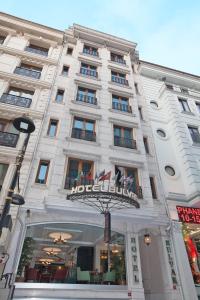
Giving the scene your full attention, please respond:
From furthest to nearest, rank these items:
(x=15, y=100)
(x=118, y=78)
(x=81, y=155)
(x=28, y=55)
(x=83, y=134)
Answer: (x=118, y=78), (x=28, y=55), (x=15, y=100), (x=83, y=134), (x=81, y=155)

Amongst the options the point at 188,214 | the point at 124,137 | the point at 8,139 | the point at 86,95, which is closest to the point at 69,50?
the point at 86,95

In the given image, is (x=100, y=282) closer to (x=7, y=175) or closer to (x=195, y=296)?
(x=195, y=296)

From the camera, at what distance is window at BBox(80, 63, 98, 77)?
16.5 meters

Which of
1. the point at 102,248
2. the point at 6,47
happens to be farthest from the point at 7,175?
the point at 6,47

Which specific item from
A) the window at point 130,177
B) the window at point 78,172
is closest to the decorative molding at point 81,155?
the window at point 78,172

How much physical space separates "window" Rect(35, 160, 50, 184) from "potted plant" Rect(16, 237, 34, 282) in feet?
8.84

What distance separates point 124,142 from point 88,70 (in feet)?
23.6

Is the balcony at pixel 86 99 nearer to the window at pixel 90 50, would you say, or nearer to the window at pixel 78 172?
the window at pixel 78 172

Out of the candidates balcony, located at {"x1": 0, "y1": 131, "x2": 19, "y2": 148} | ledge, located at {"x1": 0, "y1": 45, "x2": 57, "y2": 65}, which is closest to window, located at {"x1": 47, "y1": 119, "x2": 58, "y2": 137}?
balcony, located at {"x1": 0, "y1": 131, "x2": 19, "y2": 148}

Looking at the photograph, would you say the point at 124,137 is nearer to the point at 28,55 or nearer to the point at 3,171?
the point at 3,171

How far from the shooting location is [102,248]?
10844 millimetres

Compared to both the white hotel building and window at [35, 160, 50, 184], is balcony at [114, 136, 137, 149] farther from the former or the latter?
window at [35, 160, 50, 184]

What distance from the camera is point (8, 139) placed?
11.5 m

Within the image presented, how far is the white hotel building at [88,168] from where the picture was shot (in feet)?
30.7
